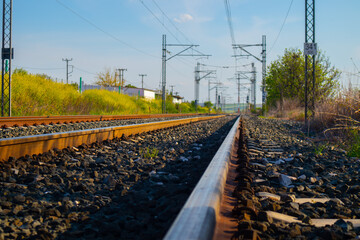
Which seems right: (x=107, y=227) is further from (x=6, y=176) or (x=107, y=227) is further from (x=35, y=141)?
(x=35, y=141)

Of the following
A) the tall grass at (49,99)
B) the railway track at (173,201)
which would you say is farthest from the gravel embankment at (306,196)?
the tall grass at (49,99)

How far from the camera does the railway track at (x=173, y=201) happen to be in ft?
5.23

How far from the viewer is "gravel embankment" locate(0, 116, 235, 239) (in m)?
1.76

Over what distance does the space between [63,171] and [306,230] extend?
8.28 feet

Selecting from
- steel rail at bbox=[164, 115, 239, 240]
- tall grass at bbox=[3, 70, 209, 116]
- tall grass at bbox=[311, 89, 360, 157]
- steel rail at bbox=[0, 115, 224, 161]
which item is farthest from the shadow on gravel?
tall grass at bbox=[3, 70, 209, 116]

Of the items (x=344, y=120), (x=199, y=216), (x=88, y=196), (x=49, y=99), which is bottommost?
(x=88, y=196)

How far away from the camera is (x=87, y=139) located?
5.32m

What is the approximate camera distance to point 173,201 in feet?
6.85

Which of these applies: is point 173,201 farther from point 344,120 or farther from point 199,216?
point 344,120

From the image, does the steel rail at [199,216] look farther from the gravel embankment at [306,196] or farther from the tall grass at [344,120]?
the tall grass at [344,120]

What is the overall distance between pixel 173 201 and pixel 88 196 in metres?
0.85

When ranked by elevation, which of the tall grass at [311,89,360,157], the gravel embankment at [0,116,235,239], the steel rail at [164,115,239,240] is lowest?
the gravel embankment at [0,116,235,239]

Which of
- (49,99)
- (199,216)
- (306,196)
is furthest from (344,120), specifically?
(49,99)

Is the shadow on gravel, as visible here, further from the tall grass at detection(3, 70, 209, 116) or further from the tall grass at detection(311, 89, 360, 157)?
the tall grass at detection(3, 70, 209, 116)
